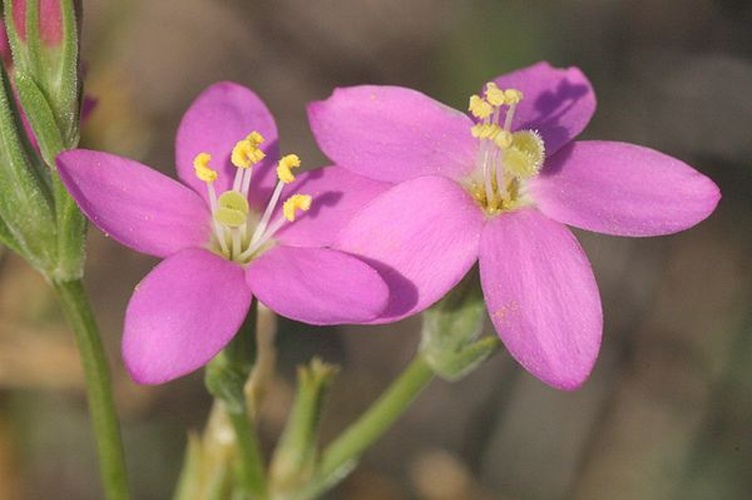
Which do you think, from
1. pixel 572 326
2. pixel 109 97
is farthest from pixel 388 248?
pixel 109 97

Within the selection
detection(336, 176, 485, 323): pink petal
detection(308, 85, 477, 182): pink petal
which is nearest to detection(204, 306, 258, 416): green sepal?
detection(336, 176, 485, 323): pink petal

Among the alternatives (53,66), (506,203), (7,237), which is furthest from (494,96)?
(7,237)

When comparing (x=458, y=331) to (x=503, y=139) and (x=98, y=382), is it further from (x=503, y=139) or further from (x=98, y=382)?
(x=98, y=382)

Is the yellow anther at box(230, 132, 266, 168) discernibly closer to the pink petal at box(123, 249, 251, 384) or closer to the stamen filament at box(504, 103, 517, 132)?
the pink petal at box(123, 249, 251, 384)

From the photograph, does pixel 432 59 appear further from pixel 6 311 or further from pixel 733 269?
pixel 6 311

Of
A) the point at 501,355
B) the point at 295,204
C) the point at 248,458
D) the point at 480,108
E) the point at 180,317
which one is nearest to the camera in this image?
the point at 180,317

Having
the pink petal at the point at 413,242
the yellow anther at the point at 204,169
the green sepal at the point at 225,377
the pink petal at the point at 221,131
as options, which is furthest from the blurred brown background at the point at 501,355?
the pink petal at the point at 413,242
